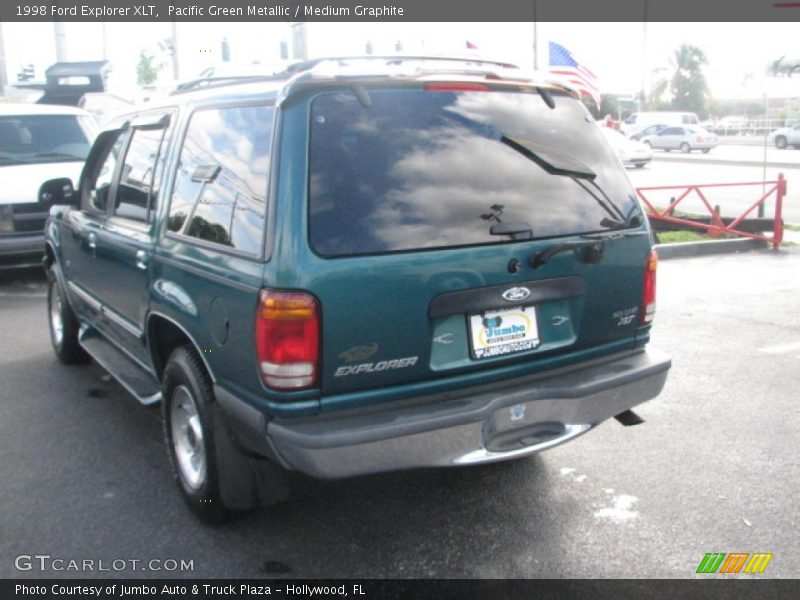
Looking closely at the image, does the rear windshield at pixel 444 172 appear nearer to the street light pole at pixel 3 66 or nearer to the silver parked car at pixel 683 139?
the street light pole at pixel 3 66

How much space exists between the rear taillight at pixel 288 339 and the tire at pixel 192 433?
1.95 ft

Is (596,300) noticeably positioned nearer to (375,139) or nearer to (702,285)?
(375,139)

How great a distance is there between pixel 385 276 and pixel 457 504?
1.41m

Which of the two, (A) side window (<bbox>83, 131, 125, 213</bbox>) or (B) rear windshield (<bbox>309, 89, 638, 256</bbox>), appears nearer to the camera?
(B) rear windshield (<bbox>309, 89, 638, 256</bbox>)

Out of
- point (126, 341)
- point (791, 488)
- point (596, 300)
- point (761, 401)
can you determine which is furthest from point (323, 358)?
point (761, 401)

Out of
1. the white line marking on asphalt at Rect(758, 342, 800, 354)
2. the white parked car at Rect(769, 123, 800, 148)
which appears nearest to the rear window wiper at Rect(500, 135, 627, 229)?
the white line marking on asphalt at Rect(758, 342, 800, 354)

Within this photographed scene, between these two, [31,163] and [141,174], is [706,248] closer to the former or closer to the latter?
[31,163]

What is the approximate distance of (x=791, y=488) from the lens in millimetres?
4027

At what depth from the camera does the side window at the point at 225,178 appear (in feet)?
10.5

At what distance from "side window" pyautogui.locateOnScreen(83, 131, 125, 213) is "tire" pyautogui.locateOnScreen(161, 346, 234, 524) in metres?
1.62

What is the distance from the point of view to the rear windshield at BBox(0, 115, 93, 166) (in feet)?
31.7

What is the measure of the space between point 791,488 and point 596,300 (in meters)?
1.44

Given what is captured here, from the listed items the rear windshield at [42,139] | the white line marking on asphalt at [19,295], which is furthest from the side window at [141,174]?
the rear windshield at [42,139]

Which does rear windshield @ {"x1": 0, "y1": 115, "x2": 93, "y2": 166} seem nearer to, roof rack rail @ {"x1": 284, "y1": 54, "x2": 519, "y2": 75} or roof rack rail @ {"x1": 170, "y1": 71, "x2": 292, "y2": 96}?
roof rack rail @ {"x1": 170, "y1": 71, "x2": 292, "y2": 96}
